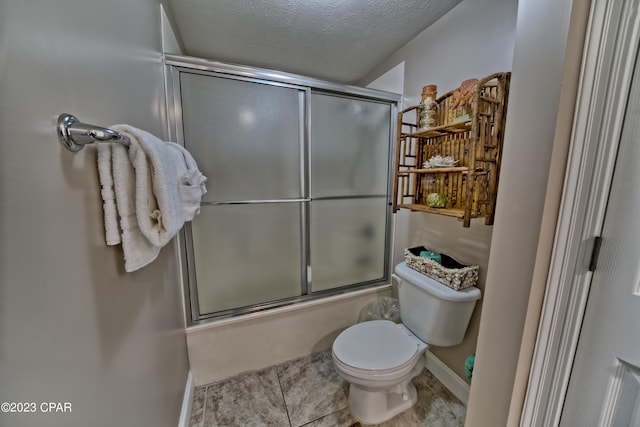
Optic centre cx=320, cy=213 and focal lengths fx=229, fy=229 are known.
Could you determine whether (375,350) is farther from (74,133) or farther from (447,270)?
(74,133)

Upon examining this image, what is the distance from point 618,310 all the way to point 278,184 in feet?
4.96

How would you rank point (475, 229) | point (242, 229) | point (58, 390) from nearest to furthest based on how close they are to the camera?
1. point (58, 390)
2. point (475, 229)
3. point (242, 229)

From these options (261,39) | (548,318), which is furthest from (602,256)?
(261,39)

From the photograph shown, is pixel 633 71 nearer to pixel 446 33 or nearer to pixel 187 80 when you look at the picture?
pixel 446 33

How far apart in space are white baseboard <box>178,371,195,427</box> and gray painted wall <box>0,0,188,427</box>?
54 centimetres

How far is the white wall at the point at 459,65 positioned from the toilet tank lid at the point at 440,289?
3.4 inches

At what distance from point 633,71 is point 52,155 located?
122 cm

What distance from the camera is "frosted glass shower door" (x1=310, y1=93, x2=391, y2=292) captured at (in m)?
1.69

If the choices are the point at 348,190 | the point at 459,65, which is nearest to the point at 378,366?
the point at 348,190

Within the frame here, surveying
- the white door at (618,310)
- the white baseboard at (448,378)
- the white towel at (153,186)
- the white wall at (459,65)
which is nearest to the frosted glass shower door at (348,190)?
the white wall at (459,65)

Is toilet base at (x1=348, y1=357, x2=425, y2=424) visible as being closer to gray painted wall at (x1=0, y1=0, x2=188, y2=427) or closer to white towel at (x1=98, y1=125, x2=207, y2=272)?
gray painted wall at (x1=0, y1=0, x2=188, y2=427)

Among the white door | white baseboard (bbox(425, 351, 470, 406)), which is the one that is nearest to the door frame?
the white door

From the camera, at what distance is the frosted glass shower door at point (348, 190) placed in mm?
1690

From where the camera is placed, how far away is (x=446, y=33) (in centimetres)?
136
